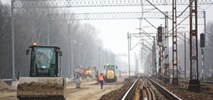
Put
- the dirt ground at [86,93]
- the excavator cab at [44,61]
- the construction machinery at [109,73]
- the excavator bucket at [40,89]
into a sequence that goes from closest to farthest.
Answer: the excavator bucket at [40,89], the excavator cab at [44,61], the dirt ground at [86,93], the construction machinery at [109,73]

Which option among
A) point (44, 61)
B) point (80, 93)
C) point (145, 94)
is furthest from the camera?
point (80, 93)

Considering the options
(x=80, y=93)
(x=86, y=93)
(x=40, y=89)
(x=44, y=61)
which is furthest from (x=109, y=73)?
(x=40, y=89)

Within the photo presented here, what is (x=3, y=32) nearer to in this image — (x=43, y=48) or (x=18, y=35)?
(x=18, y=35)

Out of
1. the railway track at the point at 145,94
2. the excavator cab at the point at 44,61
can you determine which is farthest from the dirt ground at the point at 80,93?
the excavator cab at the point at 44,61

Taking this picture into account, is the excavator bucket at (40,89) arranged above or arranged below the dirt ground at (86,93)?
above

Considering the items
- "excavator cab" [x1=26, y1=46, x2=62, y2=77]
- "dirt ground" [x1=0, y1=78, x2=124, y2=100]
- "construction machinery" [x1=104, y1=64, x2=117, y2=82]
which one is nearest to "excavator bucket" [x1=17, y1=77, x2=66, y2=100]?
"excavator cab" [x1=26, y1=46, x2=62, y2=77]

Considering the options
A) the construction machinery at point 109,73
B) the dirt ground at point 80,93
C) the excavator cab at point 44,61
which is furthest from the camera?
the construction machinery at point 109,73

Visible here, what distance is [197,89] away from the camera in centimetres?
3266

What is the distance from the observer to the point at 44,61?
2508 centimetres

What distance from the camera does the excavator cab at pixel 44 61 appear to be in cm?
2469

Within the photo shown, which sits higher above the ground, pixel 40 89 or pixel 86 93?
pixel 40 89

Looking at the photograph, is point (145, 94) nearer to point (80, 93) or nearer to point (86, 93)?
point (86, 93)

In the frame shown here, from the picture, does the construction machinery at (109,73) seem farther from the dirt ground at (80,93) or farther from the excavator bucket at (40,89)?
the excavator bucket at (40,89)

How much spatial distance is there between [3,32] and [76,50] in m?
60.6
